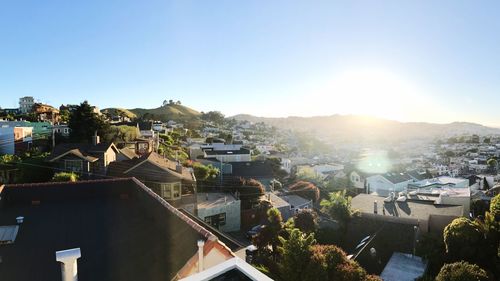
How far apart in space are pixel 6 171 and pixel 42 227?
21.2 m

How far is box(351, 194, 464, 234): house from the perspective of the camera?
18531 millimetres

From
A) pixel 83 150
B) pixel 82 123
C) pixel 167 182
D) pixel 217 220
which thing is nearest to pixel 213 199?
pixel 217 220

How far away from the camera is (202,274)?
3154 millimetres

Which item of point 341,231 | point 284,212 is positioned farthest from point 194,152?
point 341,231

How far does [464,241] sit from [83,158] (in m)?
24.1

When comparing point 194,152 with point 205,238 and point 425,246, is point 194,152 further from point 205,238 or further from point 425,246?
point 205,238

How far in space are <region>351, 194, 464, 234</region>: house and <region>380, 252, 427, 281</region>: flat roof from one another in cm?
251

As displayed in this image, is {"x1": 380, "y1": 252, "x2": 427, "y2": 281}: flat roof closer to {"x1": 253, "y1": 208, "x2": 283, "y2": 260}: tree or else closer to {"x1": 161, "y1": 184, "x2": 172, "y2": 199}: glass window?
{"x1": 253, "y1": 208, "x2": 283, "y2": 260}: tree

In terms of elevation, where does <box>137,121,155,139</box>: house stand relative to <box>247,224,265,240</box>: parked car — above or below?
above

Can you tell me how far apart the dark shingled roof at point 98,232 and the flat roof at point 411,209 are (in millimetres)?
16327

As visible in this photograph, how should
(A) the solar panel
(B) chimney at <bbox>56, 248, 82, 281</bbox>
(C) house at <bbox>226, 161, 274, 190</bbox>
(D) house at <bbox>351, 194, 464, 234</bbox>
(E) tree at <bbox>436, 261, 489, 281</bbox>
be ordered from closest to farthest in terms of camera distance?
1. (B) chimney at <bbox>56, 248, 82, 281</bbox>
2. (A) the solar panel
3. (E) tree at <bbox>436, 261, 489, 281</bbox>
4. (D) house at <bbox>351, 194, 464, 234</bbox>
5. (C) house at <bbox>226, 161, 274, 190</bbox>

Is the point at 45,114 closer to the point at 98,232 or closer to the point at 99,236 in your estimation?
the point at 98,232

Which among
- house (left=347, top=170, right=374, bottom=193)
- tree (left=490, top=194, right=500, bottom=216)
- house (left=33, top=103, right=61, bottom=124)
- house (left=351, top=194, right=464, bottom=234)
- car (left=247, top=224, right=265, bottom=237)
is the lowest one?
house (left=347, top=170, right=374, bottom=193)

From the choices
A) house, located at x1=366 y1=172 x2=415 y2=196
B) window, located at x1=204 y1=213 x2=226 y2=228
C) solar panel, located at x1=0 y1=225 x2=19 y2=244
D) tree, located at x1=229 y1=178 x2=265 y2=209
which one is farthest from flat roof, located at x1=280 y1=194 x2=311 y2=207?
solar panel, located at x1=0 y1=225 x2=19 y2=244
